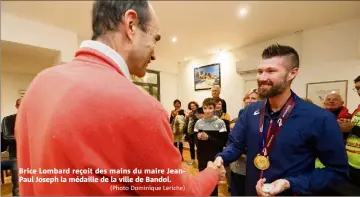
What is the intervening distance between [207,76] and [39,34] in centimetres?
296

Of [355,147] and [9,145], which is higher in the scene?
[355,147]

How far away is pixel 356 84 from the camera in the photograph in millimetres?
906

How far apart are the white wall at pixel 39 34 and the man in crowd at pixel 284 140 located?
1.28 m

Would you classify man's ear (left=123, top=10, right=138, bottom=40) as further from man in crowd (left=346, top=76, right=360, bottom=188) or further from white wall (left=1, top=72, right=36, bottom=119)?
white wall (left=1, top=72, right=36, bottom=119)

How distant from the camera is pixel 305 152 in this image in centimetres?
67

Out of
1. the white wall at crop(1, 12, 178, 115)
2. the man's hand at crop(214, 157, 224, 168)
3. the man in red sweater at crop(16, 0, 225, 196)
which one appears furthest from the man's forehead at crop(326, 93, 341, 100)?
the white wall at crop(1, 12, 178, 115)

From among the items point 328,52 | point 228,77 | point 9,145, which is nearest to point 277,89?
point 328,52

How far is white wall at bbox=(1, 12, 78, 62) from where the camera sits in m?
1.36

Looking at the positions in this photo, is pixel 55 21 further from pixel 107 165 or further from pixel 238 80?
pixel 238 80

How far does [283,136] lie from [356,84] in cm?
57

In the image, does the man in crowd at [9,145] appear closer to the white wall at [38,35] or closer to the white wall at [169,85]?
the white wall at [38,35]

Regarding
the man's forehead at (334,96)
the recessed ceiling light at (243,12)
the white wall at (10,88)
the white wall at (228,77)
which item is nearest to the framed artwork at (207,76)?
the white wall at (228,77)

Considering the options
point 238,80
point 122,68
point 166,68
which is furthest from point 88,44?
point 166,68

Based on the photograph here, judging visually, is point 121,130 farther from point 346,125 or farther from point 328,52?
point 328,52
